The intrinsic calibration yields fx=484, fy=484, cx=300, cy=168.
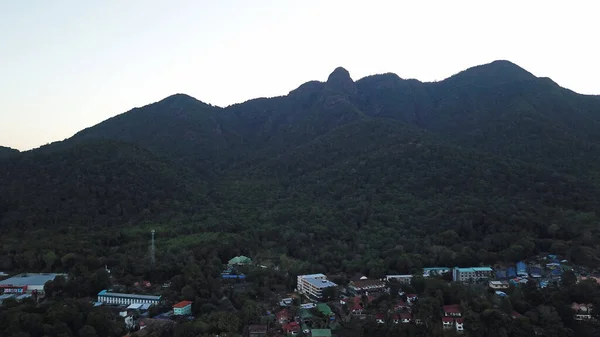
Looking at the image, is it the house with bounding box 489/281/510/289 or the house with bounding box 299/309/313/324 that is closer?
the house with bounding box 299/309/313/324

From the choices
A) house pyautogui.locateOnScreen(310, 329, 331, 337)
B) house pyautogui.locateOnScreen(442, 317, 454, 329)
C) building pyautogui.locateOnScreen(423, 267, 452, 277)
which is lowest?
house pyautogui.locateOnScreen(442, 317, 454, 329)

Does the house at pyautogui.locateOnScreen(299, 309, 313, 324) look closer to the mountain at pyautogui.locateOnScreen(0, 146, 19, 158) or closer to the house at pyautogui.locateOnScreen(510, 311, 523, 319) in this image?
the house at pyautogui.locateOnScreen(510, 311, 523, 319)

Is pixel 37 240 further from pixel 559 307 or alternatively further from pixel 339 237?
pixel 559 307

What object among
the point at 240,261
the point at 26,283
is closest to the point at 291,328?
the point at 240,261

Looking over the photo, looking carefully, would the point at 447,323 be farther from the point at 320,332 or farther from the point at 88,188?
the point at 88,188

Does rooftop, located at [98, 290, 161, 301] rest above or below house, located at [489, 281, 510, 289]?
above

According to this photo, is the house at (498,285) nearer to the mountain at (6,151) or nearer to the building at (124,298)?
the building at (124,298)

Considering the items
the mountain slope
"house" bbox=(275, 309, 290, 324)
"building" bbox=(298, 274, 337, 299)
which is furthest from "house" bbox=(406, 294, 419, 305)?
the mountain slope
